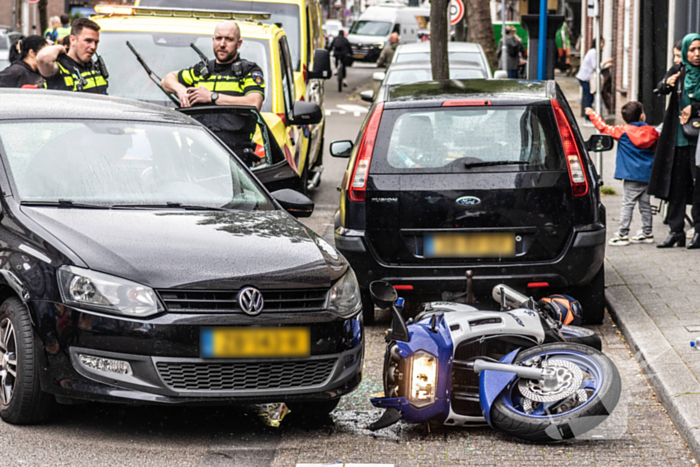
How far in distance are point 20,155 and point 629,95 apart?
56.9ft

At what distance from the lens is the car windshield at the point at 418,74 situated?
1803 centimetres

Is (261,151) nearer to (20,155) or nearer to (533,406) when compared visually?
(20,155)

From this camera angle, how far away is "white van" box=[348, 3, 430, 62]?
146 feet

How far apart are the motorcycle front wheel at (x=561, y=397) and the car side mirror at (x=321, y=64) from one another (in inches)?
345

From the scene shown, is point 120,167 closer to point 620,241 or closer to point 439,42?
point 620,241

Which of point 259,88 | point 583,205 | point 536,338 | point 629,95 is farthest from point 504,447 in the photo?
point 629,95

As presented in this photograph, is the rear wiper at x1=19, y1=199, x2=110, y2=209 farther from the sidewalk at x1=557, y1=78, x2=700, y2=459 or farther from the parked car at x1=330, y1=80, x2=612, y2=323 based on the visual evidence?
the sidewalk at x1=557, y1=78, x2=700, y2=459

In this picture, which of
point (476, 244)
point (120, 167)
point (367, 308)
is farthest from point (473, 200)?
point (120, 167)

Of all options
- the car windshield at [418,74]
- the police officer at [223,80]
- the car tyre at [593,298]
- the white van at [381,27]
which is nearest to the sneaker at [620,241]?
the car tyre at [593,298]

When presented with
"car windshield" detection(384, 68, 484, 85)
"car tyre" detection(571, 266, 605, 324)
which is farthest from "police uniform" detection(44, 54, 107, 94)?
"car windshield" detection(384, 68, 484, 85)

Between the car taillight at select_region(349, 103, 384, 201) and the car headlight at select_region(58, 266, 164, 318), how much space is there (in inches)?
97.1

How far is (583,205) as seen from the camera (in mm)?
6836

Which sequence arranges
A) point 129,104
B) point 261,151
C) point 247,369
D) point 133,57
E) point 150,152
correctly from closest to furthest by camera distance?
point 247,369, point 150,152, point 129,104, point 261,151, point 133,57

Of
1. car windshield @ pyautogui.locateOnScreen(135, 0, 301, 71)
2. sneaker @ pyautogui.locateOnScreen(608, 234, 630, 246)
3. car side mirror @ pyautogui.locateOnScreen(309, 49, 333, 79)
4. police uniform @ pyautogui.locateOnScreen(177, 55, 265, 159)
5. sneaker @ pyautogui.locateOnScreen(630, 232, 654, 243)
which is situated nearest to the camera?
police uniform @ pyautogui.locateOnScreen(177, 55, 265, 159)
